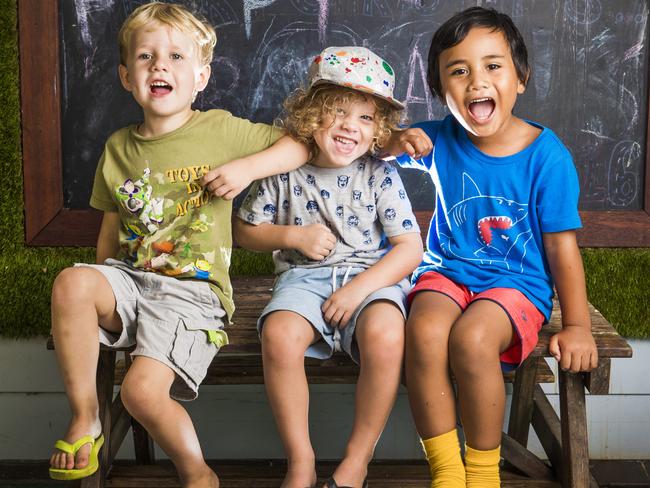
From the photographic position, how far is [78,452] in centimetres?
199

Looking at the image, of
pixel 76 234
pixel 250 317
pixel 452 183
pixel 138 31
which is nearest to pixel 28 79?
pixel 76 234

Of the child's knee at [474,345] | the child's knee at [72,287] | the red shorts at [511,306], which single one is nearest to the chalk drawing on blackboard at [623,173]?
the red shorts at [511,306]

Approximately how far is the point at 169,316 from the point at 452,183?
33.3 inches

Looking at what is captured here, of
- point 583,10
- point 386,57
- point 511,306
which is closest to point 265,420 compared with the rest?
Answer: point 511,306

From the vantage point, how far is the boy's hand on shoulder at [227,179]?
220cm

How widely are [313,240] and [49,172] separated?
113cm

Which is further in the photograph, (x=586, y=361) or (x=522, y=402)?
(x=522, y=402)

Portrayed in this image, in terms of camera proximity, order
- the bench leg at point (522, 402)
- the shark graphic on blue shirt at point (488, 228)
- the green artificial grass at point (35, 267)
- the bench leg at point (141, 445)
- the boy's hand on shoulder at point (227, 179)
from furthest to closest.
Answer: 1. the green artificial grass at point (35, 267)
2. the bench leg at point (141, 445)
3. the bench leg at point (522, 402)
4. the shark graphic on blue shirt at point (488, 228)
5. the boy's hand on shoulder at point (227, 179)

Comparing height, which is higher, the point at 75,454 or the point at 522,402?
the point at 75,454

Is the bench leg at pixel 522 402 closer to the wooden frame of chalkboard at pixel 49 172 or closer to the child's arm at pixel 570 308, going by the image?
the child's arm at pixel 570 308

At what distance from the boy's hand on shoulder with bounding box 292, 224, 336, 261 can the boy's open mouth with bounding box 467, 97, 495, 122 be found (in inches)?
19.4

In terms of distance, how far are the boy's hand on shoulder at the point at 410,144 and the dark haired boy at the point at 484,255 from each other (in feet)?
0.33

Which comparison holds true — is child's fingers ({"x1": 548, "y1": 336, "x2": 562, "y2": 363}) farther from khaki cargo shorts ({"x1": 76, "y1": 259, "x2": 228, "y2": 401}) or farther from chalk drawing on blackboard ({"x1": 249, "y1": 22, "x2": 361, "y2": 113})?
chalk drawing on blackboard ({"x1": 249, "y1": 22, "x2": 361, "y2": 113})

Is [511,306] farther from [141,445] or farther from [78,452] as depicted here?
[141,445]
